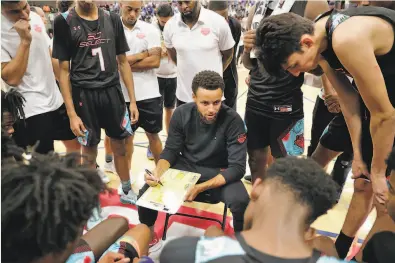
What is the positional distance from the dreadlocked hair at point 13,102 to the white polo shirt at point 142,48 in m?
1.14

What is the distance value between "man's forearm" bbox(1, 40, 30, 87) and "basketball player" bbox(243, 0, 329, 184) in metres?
1.61

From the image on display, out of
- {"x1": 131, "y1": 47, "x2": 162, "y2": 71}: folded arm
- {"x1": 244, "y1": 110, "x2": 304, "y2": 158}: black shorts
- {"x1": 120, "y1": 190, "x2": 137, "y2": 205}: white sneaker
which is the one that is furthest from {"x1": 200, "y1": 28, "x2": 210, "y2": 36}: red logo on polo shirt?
{"x1": 120, "y1": 190, "x2": 137, "y2": 205}: white sneaker

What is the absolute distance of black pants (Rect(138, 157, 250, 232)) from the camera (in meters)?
2.34

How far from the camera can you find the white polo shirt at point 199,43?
3156mm

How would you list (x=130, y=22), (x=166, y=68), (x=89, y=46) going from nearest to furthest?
(x=89, y=46)
(x=130, y=22)
(x=166, y=68)

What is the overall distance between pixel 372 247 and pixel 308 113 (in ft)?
14.8

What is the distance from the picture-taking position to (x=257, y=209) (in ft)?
3.88

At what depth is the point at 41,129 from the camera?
267cm

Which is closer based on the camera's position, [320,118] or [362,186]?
[362,186]

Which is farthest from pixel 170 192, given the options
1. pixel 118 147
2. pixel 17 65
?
pixel 17 65

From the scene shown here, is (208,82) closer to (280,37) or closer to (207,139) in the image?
(207,139)

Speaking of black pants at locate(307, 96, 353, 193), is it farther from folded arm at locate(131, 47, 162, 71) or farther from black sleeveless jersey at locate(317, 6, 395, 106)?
folded arm at locate(131, 47, 162, 71)

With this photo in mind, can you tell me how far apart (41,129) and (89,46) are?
2.35 feet

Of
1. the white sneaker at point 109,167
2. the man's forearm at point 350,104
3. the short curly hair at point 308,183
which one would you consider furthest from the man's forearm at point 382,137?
the white sneaker at point 109,167
